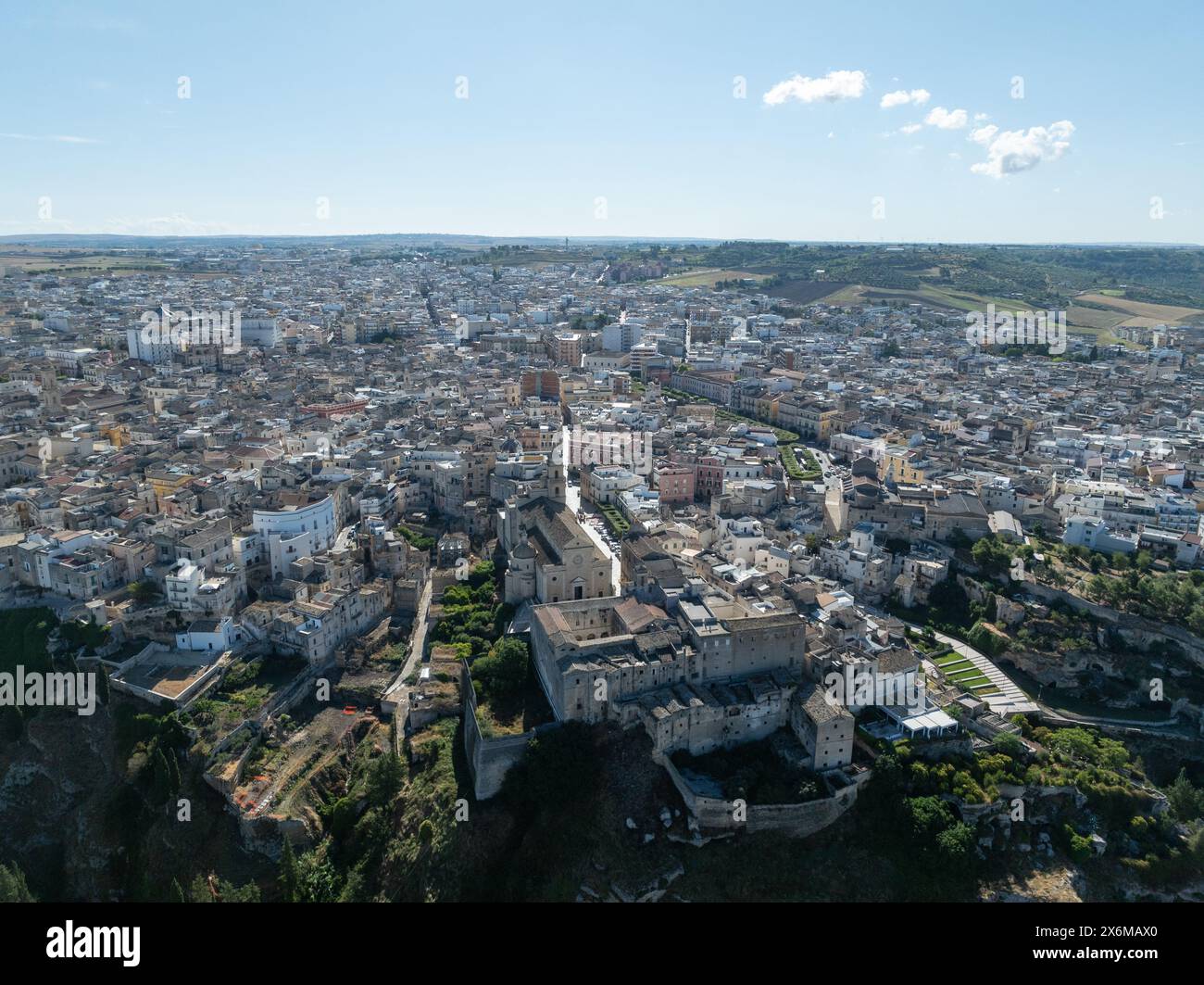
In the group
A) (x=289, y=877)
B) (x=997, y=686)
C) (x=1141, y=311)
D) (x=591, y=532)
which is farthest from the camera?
(x=1141, y=311)

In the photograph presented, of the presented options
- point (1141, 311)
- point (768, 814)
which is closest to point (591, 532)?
point (768, 814)

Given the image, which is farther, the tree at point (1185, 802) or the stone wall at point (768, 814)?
the tree at point (1185, 802)

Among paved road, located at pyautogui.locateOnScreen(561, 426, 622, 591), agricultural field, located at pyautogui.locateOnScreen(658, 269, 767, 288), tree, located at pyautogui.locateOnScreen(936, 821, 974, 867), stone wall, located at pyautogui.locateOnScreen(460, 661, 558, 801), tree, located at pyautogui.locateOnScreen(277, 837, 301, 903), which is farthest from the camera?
agricultural field, located at pyautogui.locateOnScreen(658, 269, 767, 288)

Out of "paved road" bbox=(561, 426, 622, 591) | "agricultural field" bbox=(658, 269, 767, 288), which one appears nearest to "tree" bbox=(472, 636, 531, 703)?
"paved road" bbox=(561, 426, 622, 591)

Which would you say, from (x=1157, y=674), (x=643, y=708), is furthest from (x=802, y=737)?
(x=1157, y=674)

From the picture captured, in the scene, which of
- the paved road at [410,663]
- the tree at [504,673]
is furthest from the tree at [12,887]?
the tree at [504,673]

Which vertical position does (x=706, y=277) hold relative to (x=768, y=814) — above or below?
above

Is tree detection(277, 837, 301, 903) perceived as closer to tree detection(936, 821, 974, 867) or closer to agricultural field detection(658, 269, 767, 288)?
tree detection(936, 821, 974, 867)

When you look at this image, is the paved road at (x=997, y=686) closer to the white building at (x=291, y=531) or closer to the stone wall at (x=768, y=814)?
the stone wall at (x=768, y=814)

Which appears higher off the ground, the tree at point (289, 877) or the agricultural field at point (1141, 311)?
the agricultural field at point (1141, 311)

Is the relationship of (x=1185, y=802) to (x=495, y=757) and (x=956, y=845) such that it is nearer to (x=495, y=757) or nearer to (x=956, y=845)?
(x=956, y=845)
